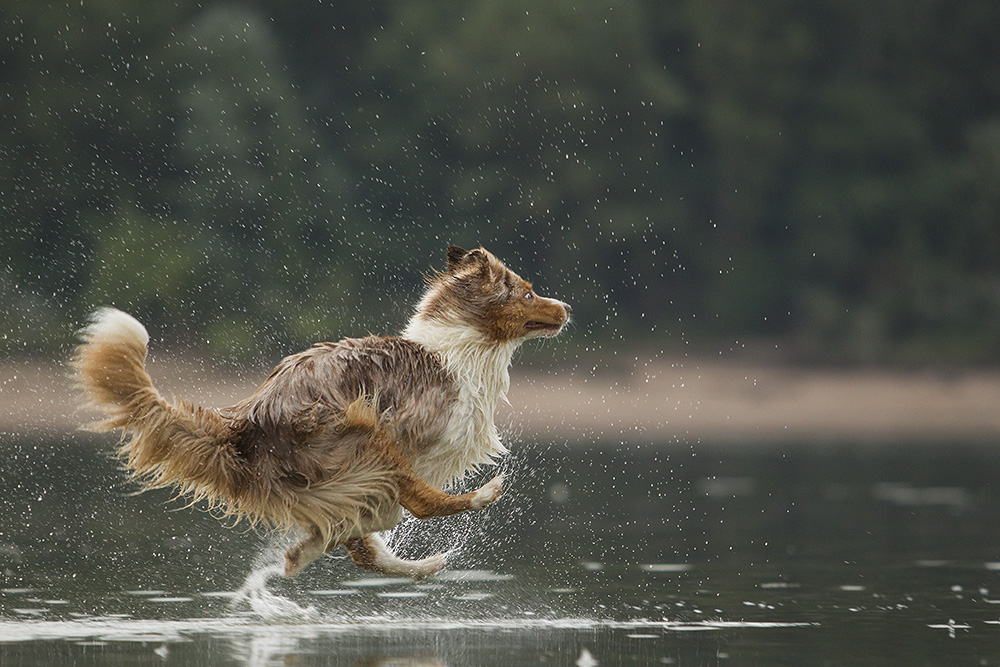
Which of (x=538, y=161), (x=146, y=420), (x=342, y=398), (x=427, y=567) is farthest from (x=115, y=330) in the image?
(x=538, y=161)

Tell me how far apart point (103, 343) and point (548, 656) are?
269 centimetres

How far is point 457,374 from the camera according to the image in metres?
8.15

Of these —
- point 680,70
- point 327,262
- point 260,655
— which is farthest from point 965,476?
point 680,70

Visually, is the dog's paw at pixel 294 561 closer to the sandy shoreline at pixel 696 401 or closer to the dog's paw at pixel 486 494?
the dog's paw at pixel 486 494

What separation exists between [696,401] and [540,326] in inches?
894

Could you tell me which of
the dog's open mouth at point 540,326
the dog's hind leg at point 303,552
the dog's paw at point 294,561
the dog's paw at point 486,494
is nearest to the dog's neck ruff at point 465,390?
the dog's open mouth at point 540,326

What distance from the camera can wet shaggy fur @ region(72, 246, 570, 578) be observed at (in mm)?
7566

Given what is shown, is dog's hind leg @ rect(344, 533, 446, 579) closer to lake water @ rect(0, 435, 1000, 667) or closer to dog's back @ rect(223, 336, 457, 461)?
lake water @ rect(0, 435, 1000, 667)

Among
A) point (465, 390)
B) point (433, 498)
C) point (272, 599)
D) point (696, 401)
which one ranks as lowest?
point (272, 599)

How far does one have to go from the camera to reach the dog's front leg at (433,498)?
7.85 meters

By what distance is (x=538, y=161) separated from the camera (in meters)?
36.6

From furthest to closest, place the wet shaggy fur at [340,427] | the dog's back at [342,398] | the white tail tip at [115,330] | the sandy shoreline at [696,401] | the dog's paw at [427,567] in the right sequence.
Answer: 1. the sandy shoreline at [696,401]
2. the dog's paw at [427,567]
3. the dog's back at [342,398]
4. the wet shaggy fur at [340,427]
5. the white tail tip at [115,330]

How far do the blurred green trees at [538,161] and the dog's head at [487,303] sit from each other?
22.3 meters

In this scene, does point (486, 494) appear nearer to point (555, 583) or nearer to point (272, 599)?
point (272, 599)
